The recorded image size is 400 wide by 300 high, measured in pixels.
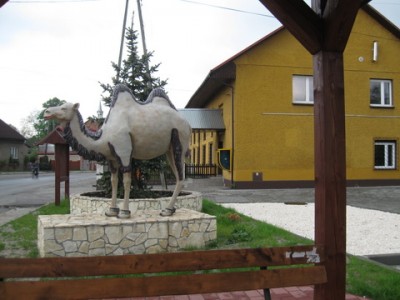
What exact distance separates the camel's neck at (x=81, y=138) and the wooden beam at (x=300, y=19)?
13.6 ft

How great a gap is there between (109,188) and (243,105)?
9.80 meters

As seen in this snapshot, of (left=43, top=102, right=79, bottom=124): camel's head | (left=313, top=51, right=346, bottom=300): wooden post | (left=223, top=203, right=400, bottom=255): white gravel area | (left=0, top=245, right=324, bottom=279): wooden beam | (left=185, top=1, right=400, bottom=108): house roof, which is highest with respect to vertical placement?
(left=185, top=1, right=400, bottom=108): house roof

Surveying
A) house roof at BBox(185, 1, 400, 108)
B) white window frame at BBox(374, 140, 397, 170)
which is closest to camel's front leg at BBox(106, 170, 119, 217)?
house roof at BBox(185, 1, 400, 108)

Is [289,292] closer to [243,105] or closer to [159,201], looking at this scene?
[159,201]

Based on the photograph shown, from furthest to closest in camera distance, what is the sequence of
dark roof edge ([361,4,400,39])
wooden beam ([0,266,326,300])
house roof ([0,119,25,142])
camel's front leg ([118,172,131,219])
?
house roof ([0,119,25,142]) → dark roof edge ([361,4,400,39]) → camel's front leg ([118,172,131,219]) → wooden beam ([0,266,326,300])

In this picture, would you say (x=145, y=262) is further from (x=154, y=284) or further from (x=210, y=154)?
(x=210, y=154)

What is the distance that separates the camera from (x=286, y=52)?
766 inches

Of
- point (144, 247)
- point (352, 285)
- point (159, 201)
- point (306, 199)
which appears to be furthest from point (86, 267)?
point (306, 199)

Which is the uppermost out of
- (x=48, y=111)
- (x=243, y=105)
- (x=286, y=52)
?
(x=286, y=52)

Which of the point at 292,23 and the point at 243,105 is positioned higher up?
the point at 243,105

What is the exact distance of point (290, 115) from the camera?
19.4 metres

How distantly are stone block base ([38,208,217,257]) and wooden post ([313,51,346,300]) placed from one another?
3.63 meters

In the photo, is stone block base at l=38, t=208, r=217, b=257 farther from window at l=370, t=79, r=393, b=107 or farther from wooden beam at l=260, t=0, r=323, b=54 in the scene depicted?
window at l=370, t=79, r=393, b=107

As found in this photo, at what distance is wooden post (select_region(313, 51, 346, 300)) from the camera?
3281mm
